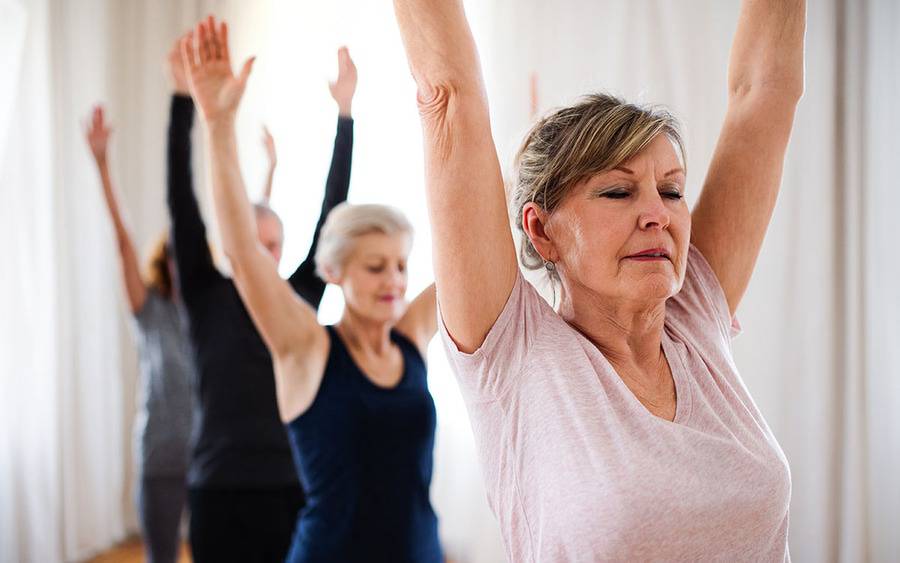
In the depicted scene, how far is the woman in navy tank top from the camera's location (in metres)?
1.65

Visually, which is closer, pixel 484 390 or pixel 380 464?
pixel 484 390

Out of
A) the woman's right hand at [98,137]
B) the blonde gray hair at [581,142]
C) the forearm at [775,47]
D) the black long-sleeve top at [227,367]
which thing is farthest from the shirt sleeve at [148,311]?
the forearm at [775,47]

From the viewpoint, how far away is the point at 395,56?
12.8 ft

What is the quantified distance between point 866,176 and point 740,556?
2.24 meters

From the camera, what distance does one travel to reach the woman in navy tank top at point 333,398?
1648 mm

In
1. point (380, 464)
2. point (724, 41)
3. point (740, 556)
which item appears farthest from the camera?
point (724, 41)

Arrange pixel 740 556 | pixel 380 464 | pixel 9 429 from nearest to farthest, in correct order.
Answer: pixel 740 556
pixel 380 464
pixel 9 429

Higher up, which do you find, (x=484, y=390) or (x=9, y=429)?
(x=484, y=390)

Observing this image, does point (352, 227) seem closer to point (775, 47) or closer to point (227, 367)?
point (227, 367)

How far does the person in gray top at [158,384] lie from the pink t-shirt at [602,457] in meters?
2.10

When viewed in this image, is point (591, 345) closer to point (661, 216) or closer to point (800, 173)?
point (661, 216)

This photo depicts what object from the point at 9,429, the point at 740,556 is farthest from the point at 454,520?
the point at 740,556

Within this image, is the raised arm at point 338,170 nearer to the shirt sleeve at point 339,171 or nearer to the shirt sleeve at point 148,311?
the shirt sleeve at point 339,171

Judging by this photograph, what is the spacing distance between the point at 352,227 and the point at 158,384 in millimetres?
1368
